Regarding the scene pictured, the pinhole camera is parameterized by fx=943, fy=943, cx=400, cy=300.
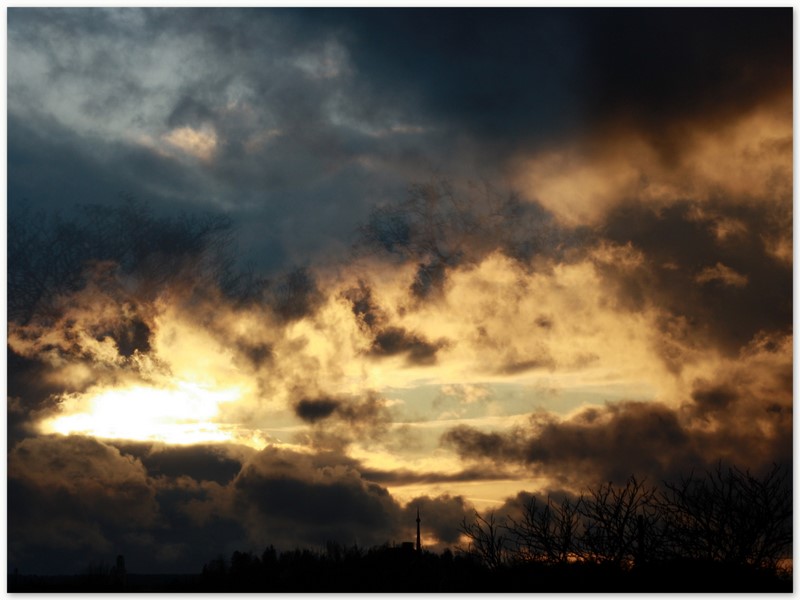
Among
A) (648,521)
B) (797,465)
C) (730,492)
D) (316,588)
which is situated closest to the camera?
(797,465)

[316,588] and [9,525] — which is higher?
[9,525]

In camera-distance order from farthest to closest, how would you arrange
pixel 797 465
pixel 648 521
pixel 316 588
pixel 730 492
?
pixel 648 521
pixel 730 492
pixel 316 588
pixel 797 465

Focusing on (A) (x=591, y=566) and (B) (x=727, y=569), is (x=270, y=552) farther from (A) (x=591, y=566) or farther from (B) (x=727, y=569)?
(B) (x=727, y=569)

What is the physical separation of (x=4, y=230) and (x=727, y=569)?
1441cm

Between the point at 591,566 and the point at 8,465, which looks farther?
A: the point at 591,566

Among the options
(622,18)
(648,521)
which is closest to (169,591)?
(648,521)

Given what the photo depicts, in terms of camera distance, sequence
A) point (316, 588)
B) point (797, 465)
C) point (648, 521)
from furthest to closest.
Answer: point (648, 521) < point (316, 588) < point (797, 465)

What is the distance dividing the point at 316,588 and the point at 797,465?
8572mm

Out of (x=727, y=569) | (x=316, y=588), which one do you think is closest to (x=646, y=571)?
(x=727, y=569)

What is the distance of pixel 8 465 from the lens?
16.0 metres

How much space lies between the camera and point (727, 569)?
1755 cm

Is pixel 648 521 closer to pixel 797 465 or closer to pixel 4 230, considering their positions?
pixel 797 465

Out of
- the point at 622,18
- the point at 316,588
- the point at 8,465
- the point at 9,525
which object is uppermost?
the point at 622,18

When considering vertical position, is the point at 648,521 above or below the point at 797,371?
below
